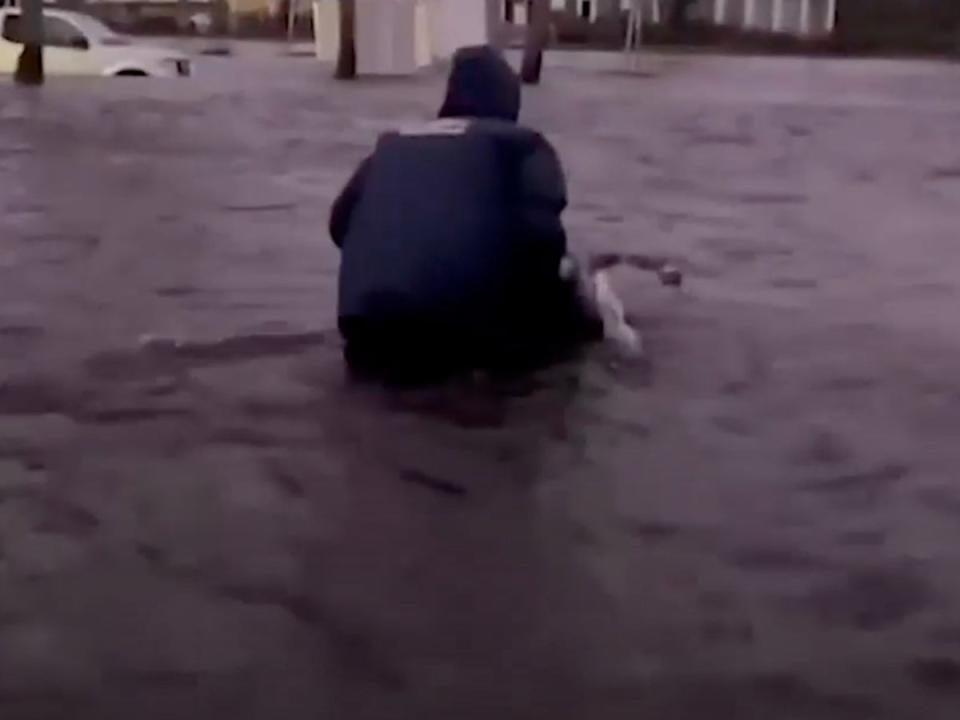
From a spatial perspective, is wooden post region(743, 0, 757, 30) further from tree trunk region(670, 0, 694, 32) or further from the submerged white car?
the submerged white car

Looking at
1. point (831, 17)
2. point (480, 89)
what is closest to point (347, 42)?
point (831, 17)

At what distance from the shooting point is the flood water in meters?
1.97

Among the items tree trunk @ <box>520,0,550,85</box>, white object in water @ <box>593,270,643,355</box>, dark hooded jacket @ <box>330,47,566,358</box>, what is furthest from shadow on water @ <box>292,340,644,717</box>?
tree trunk @ <box>520,0,550,85</box>

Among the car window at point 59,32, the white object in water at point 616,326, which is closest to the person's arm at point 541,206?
the white object in water at point 616,326

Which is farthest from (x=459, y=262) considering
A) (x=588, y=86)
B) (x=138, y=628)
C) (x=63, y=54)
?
(x=63, y=54)

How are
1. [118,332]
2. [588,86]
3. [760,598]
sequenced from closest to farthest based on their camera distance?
1. [760,598]
2. [118,332]
3. [588,86]

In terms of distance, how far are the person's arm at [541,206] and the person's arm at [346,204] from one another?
235 millimetres

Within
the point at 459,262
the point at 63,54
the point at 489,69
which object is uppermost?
the point at 489,69

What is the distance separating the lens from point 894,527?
2.47 m

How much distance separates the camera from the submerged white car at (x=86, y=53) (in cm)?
1246

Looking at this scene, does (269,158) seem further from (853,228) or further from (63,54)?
(63,54)

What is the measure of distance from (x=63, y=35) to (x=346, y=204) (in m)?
10.4

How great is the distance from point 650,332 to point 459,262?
0.69 meters

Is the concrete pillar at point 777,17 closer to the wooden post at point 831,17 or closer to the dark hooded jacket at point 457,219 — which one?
the wooden post at point 831,17
